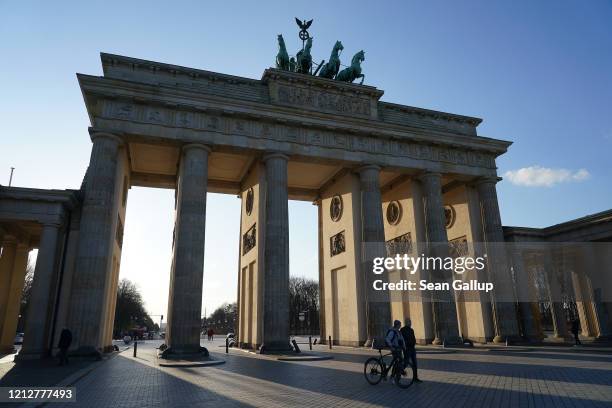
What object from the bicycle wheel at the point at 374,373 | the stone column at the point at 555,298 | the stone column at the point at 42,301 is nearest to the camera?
the bicycle wheel at the point at 374,373

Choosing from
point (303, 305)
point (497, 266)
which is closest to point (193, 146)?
point (497, 266)

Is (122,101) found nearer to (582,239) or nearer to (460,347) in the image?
(460,347)

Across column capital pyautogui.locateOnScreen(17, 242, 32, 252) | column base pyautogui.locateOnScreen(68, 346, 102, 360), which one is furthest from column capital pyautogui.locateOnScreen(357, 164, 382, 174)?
column capital pyautogui.locateOnScreen(17, 242, 32, 252)

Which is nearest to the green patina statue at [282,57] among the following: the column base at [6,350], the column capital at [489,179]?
the column capital at [489,179]

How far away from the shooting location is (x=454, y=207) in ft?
108

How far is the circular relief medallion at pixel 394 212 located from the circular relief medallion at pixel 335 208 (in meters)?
4.95

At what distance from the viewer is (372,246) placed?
26203mm

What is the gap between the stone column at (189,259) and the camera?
2084cm

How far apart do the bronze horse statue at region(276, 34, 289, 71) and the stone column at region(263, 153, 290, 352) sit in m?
7.95

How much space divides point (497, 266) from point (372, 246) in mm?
9594

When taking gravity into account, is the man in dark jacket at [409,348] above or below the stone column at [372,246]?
below

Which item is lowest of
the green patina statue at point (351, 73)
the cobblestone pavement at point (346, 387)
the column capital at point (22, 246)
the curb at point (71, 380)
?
the cobblestone pavement at point (346, 387)

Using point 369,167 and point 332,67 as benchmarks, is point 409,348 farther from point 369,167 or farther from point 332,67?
point 332,67

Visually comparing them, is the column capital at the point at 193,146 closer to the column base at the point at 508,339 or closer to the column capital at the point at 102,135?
the column capital at the point at 102,135
